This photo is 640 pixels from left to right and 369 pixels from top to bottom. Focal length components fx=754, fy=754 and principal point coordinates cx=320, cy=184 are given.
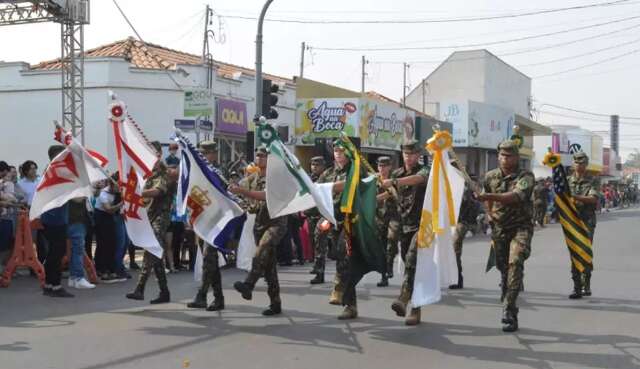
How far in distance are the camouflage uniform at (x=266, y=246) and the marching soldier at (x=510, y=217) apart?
223 centimetres

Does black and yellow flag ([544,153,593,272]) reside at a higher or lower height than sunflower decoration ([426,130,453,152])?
lower

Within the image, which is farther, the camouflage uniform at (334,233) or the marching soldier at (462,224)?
the marching soldier at (462,224)

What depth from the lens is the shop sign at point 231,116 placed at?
75.8 ft

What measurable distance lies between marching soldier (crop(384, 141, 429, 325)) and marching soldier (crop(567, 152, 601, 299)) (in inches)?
123

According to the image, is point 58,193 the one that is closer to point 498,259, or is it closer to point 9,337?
point 9,337

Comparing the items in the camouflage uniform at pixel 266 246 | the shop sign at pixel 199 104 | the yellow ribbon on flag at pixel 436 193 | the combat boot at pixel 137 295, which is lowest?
the combat boot at pixel 137 295

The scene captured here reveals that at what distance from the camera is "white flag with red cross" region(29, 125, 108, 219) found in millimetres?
9101

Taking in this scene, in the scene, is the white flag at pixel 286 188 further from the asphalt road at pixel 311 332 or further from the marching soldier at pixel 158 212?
the marching soldier at pixel 158 212

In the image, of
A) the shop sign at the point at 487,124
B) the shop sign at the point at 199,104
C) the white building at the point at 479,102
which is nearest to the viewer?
the shop sign at the point at 199,104

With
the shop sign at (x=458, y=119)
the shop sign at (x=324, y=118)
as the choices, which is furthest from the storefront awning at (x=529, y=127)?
the shop sign at (x=324, y=118)

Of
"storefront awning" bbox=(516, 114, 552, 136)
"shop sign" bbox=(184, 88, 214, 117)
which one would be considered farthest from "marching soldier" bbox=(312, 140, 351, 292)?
"storefront awning" bbox=(516, 114, 552, 136)

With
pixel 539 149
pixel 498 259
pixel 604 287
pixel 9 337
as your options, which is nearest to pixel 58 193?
pixel 9 337

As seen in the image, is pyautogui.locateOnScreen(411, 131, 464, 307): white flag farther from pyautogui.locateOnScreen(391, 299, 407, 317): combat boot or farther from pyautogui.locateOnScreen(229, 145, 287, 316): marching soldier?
pyautogui.locateOnScreen(229, 145, 287, 316): marching soldier

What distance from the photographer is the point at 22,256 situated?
10602 millimetres
